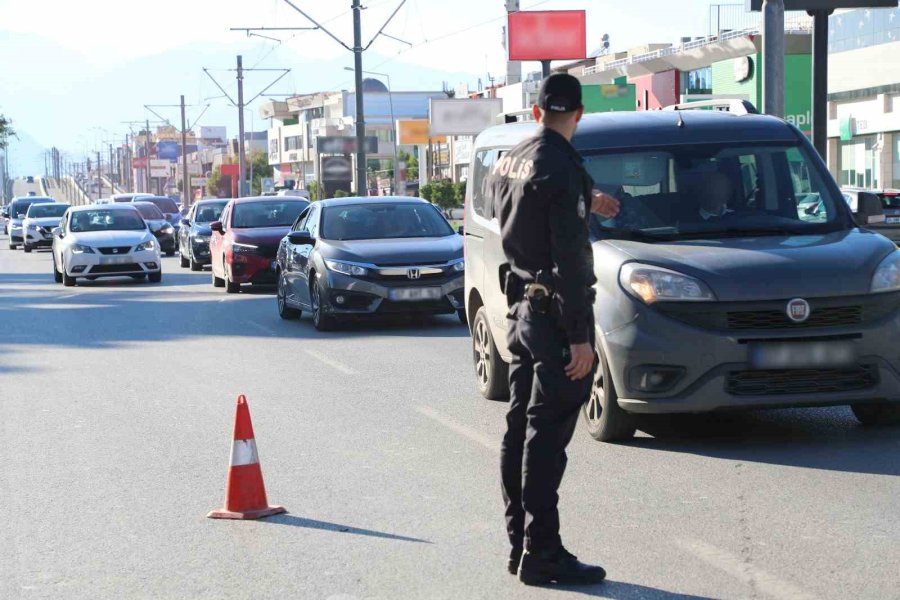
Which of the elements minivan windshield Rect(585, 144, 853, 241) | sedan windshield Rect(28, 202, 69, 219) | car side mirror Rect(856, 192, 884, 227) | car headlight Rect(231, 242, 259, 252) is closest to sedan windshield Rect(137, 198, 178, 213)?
sedan windshield Rect(28, 202, 69, 219)

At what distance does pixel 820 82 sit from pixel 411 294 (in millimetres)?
7019

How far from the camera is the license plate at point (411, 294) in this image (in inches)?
642

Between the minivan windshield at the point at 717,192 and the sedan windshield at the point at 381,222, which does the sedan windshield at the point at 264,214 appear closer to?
the sedan windshield at the point at 381,222

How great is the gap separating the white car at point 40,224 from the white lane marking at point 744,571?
4530 centimetres

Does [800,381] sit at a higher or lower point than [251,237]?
lower

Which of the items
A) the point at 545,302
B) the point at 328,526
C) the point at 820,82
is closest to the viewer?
the point at 545,302

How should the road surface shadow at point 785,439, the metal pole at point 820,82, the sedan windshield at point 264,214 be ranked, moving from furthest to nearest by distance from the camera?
the sedan windshield at point 264,214 < the metal pole at point 820,82 < the road surface shadow at point 785,439

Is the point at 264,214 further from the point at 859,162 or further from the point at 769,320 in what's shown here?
the point at 859,162

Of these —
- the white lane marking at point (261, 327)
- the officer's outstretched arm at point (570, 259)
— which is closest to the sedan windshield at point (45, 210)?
the white lane marking at point (261, 327)

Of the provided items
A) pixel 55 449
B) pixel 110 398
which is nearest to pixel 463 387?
pixel 110 398

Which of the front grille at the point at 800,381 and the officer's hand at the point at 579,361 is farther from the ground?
the officer's hand at the point at 579,361

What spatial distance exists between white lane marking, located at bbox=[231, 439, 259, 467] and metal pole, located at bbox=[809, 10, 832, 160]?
14080mm

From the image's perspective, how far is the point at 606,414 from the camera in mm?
8602

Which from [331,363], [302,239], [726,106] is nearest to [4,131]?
[302,239]
